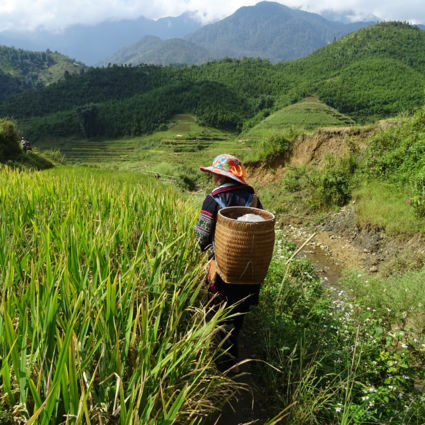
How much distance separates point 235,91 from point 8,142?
78979 mm

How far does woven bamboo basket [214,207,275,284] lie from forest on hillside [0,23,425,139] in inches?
2202

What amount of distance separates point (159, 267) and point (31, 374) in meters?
0.85

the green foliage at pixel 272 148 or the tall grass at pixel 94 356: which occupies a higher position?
the green foliage at pixel 272 148

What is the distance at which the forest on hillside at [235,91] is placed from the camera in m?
58.6

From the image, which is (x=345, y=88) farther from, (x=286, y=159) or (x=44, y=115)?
(x=44, y=115)

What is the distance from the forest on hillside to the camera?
5859 centimetres

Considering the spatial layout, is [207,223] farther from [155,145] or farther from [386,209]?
[155,145]

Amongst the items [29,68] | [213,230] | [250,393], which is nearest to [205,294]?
[213,230]

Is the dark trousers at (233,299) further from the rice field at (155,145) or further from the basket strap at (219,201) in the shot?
the rice field at (155,145)

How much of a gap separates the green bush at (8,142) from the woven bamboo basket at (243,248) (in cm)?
1609

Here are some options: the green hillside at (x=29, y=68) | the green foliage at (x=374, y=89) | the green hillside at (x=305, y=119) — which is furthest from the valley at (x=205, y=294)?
the green hillside at (x=29, y=68)

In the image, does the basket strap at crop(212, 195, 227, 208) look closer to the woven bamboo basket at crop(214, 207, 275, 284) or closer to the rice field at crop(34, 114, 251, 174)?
the woven bamboo basket at crop(214, 207, 275, 284)

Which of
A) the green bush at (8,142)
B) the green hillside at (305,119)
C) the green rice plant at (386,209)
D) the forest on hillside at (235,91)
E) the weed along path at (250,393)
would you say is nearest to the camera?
the weed along path at (250,393)

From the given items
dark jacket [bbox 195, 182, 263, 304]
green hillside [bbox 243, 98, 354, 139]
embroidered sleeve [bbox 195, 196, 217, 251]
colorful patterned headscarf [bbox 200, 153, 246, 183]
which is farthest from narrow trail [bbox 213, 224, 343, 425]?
green hillside [bbox 243, 98, 354, 139]
